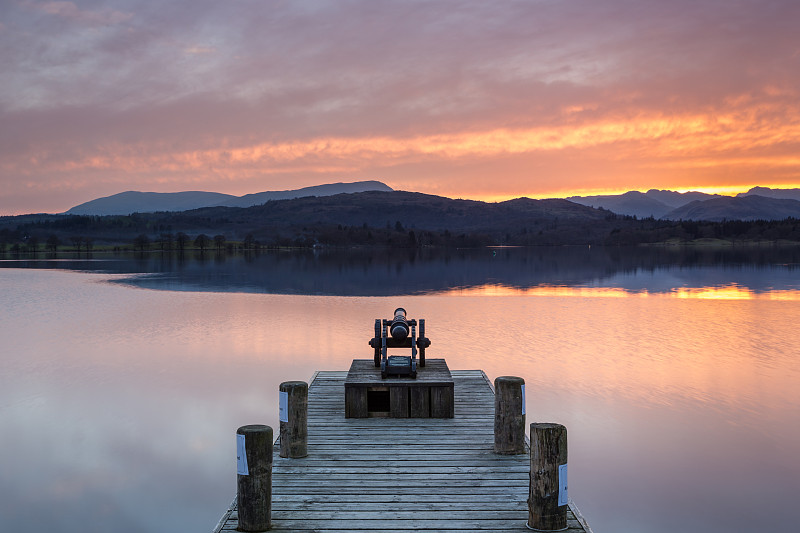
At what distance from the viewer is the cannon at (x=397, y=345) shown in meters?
13.3

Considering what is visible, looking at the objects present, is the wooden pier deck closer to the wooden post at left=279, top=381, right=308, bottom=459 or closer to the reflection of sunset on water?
the wooden post at left=279, top=381, right=308, bottom=459

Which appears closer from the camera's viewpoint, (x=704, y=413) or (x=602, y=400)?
(x=704, y=413)

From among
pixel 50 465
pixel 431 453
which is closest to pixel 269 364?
pixel 50 465

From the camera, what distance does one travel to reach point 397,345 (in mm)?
14750

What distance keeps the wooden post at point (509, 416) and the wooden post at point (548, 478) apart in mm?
2834

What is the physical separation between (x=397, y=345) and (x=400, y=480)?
5376 mm

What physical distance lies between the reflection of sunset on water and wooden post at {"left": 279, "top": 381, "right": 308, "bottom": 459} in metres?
A: 40.9

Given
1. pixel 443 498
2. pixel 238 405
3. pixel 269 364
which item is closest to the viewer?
pixel 443 498

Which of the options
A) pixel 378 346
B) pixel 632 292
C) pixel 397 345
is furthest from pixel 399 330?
pixel 632 292

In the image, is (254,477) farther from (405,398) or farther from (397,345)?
(397,345)

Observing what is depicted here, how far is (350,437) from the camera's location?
1190 cm

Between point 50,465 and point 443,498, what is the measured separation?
9.41 metres

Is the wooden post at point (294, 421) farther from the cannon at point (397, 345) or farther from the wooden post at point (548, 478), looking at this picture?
the wooden post at point (548, 478)

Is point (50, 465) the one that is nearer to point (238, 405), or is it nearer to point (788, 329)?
point (238, 405)
